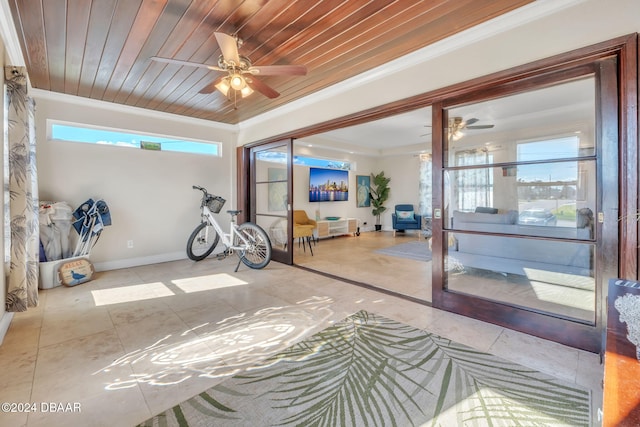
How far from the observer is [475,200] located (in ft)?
9.10

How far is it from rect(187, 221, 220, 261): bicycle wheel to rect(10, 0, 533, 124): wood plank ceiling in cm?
241

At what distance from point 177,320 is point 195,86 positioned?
2859 mm

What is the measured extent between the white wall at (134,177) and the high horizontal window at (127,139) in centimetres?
9

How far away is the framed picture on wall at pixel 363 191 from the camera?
901cm

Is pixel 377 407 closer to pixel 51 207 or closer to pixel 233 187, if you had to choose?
pixel 51 207

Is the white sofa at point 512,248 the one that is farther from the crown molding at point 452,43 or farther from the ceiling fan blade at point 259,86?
the ceiling fan blade at point 259,86

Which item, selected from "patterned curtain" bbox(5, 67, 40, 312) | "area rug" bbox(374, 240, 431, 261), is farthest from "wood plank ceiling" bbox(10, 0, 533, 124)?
"area rug" bbox(374, 240, 431, 261)

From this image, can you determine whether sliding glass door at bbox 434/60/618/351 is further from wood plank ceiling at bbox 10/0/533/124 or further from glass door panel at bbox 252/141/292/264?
glass door panel at bbox 252/141/292/264

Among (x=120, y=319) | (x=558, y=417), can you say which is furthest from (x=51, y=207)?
(x=558, y=417)

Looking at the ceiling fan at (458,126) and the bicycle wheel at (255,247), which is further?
the bicycle wheel at (255,247)

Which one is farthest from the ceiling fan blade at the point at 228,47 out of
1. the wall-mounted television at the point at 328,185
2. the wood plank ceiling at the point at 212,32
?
the wall-mounted television at the point at 328,185

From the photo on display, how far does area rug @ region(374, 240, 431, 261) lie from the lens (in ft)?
17.7

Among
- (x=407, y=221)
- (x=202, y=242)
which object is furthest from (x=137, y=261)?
(x=407, y=221)

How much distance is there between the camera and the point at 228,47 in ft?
A: 7.20
